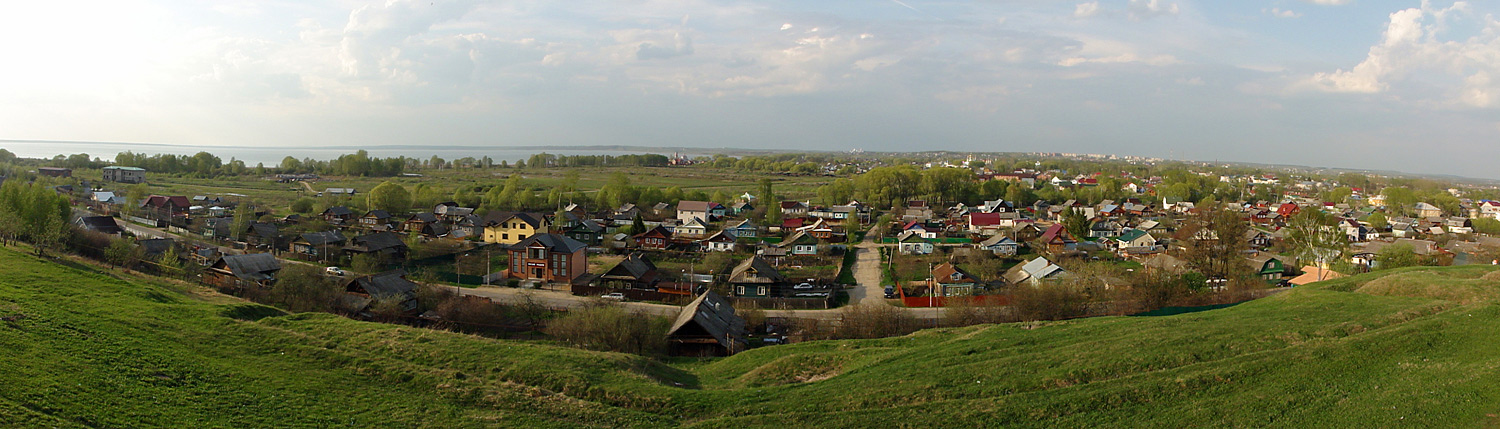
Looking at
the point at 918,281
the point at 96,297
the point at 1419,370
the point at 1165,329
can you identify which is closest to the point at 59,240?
the point at 96,297

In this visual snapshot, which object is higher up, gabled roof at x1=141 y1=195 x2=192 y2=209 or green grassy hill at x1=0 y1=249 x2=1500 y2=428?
gabled roof at x1=141 y1=195 x2=192 y2=209

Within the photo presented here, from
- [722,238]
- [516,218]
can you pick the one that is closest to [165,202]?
[516,218]

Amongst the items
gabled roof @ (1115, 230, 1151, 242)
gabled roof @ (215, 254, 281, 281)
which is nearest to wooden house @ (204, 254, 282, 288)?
gabled roof @ (215, 254, 281, 281)

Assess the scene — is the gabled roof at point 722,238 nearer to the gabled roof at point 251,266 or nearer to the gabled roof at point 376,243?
the gabled roof at point 376,243

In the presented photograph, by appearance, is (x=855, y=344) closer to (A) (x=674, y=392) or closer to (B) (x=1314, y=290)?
(A) (x=674, y=392)

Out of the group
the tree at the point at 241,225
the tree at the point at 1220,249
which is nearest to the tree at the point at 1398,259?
the tree at the point at 1220,249

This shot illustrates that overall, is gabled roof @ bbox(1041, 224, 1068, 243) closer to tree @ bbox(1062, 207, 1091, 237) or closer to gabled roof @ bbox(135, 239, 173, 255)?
tree @ bbox(1062, 207, 1091, 237)

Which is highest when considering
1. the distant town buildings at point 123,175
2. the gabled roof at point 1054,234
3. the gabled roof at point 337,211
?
the distant town buildings at point 123,175

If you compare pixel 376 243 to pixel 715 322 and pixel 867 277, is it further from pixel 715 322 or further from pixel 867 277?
pixel 867 277

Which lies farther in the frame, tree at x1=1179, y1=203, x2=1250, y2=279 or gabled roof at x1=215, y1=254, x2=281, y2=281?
tree at x1=1179, y1=203, x2=1250, y2=279
